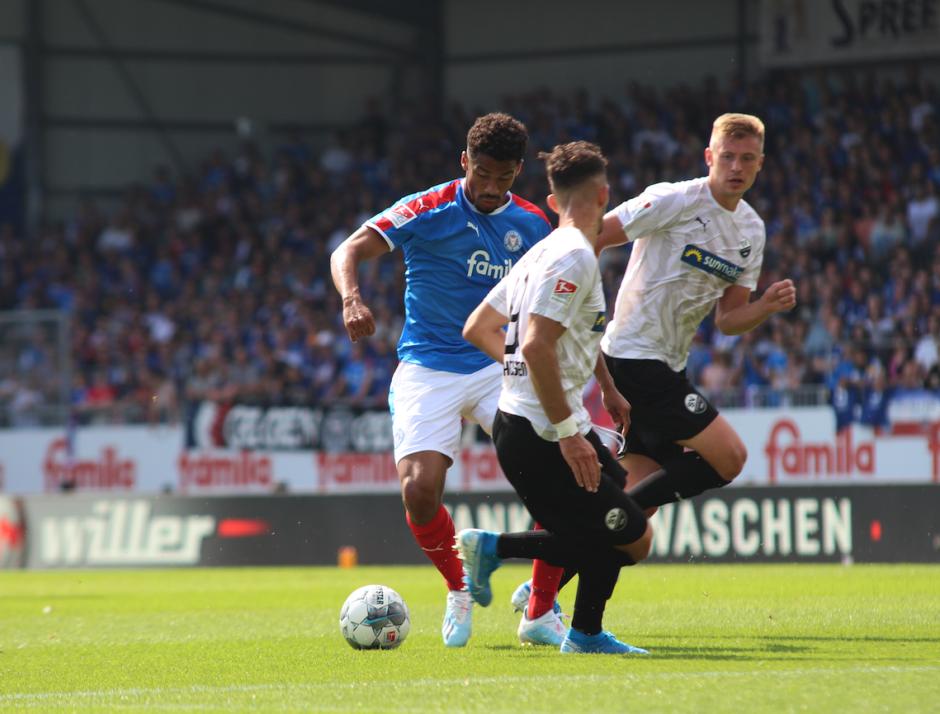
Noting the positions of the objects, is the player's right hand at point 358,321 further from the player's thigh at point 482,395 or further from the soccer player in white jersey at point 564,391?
the player's thigh at point 482,395

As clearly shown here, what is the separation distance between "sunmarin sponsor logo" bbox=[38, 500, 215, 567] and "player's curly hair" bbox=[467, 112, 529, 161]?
1074 cm

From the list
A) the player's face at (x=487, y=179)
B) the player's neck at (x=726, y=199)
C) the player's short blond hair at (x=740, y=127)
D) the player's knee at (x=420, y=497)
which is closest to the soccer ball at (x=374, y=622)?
the player's knee at (x=420, y=497)

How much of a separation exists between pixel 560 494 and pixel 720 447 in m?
1.39

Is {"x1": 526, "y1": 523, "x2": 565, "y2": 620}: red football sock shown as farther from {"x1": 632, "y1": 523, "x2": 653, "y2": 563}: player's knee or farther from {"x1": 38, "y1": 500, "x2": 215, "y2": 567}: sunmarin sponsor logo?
{"x1": 38, "y1": 500, "x2": 215, "y2": 567}: sunmarin sponsor logo

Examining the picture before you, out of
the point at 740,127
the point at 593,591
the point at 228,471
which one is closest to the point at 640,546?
the point at 593,591

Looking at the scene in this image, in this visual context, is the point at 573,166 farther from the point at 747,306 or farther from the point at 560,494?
the point at 747,306

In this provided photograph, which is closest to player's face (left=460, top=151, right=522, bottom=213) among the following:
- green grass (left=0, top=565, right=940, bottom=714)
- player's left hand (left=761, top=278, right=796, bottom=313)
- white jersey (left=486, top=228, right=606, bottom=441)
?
white jersey (left=486, top=228, right=606, bottom=441)

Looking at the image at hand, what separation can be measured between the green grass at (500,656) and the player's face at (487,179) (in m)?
2.07

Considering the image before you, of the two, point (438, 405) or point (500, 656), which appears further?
point (438, 405)

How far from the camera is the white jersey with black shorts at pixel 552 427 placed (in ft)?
19.8

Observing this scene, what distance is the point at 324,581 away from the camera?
1402cm

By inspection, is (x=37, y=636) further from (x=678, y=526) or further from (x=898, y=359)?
(x=898, y=359)

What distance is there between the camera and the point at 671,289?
7492 mm

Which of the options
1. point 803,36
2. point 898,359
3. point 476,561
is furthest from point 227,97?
point 476,561
